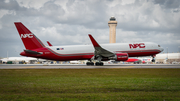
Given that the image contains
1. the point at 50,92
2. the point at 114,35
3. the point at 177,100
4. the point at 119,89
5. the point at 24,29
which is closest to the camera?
the point at 177,100

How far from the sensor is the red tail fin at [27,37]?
4203cm

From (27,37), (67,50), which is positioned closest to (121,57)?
(67,50)

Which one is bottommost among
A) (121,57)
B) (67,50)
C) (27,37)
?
(121,57)

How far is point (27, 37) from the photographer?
4238 centimetres

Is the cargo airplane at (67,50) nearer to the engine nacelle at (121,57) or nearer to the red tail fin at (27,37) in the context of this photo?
the red tail fin at (27,37)

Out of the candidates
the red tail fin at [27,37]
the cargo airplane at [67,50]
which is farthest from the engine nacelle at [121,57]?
the red tail fin at [27,37]

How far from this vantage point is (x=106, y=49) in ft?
142

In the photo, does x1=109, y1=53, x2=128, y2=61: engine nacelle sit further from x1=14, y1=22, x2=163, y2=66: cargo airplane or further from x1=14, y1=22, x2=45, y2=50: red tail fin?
x1=14, y1=22, x2=45, y2=50: red tail fin

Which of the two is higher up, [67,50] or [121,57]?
[67,50]

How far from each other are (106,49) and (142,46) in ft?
25.9

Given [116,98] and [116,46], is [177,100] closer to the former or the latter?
[116,98]

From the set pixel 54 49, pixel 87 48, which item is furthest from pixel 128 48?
pixel 54 49

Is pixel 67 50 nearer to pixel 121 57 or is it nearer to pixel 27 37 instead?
pixel 27 37

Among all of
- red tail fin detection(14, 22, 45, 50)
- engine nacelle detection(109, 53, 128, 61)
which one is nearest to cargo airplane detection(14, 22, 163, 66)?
red tail fin detection(14, 22, 45, 50)
